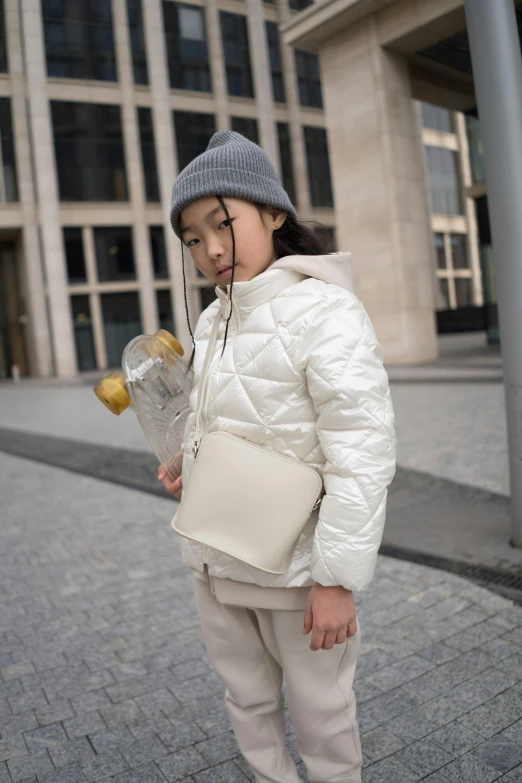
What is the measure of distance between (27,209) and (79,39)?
8.91m

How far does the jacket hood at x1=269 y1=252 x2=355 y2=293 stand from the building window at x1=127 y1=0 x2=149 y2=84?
37706 millimetres

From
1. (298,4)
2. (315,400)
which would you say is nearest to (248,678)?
(315,400)

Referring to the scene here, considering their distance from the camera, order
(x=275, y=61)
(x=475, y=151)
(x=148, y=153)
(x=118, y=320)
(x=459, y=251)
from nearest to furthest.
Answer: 1. (x=475, y=151)
2. (x=148, y=153)
3. (x=118, y=320)
4. (x=275, y=61)
5. (x=459, y=251)

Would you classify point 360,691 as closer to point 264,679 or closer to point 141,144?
point 264,679

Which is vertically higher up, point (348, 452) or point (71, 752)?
point (348, 452)

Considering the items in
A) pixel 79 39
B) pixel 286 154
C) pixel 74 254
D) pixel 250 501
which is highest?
pixel 79 39

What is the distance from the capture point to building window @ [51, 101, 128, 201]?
34.2m

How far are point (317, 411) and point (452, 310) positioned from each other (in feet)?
131

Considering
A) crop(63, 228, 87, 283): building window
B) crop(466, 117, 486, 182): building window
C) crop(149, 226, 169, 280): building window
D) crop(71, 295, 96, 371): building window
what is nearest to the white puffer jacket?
crop(466, 117, 486, 182): building window

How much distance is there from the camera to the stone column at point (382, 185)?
1766 cm

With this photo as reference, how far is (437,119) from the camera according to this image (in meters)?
47.2

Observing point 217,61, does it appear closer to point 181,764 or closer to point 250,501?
point 181,764

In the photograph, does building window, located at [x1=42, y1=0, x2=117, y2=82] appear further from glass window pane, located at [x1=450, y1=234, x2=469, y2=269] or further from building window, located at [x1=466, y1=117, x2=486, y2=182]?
glass window pane, located at [x1=450, y1=234, x2=469, y2=269]

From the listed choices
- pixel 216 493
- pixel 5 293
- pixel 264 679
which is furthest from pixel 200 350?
pixel 5 293
